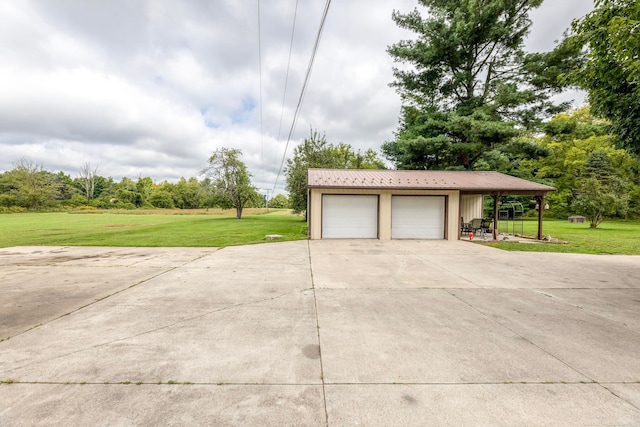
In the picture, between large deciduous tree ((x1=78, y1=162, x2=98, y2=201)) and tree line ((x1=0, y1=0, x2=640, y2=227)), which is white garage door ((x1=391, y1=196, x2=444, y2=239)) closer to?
tree line ((x1=0, y1=0, x2=640, y2=227))

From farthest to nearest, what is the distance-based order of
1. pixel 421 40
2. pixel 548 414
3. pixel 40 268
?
1. pixel 421 40
2. pixel 40 268
3. pixel 548 414

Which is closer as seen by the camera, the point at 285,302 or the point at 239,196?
the point at 285,302

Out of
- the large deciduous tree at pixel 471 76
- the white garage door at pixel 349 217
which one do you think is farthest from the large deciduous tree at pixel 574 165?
the white garage door at pixel 349 217

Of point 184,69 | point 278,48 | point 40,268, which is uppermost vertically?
point 184,69

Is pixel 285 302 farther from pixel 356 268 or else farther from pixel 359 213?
pixel 359 213

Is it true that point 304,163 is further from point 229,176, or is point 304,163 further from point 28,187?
point 28,187

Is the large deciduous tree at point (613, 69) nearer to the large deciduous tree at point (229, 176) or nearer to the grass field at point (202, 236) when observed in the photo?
the grass field at point (202, 236)

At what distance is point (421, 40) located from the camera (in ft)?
61.2

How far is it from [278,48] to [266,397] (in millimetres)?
9961

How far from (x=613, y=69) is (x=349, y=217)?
911 cm

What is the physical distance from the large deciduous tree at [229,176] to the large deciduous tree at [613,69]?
1048 inches

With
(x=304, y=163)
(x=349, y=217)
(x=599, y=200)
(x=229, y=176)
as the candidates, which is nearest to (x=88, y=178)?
(x=229, y=176)

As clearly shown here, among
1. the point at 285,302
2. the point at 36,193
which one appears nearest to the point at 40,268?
the point at 285,302

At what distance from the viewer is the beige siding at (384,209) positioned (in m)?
12.3
